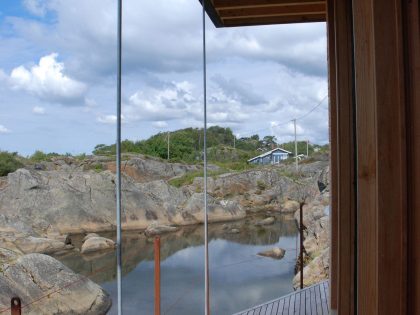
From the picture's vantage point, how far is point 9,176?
1912 cm

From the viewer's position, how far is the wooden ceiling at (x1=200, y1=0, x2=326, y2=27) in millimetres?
2924

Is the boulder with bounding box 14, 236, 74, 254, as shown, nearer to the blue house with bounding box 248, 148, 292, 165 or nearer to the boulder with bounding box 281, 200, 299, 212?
the boulder with bounding box 281, 200, 299, 212

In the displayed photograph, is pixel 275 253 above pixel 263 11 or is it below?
below

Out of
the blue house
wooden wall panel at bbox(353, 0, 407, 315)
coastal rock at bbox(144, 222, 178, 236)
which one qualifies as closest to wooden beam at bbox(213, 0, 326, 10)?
wooden wall panel at bbox(353, 0, 407, 315)

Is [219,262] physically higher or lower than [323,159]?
lower

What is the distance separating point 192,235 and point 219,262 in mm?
3871

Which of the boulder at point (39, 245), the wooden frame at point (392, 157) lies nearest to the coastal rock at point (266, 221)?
the boulder at point (39, 245)

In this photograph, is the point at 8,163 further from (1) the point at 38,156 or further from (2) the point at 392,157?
(2) the point at 392,157

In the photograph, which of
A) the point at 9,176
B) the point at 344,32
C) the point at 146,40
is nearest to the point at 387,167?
the point at 344,32

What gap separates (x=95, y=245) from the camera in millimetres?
→ 14992

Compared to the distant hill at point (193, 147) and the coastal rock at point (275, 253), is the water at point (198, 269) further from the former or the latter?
the distant hill at point (193, 147)

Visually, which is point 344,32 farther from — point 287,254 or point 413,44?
point 287,254

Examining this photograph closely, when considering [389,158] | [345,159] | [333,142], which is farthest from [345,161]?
[389,158]

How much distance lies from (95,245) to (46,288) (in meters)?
5.93
